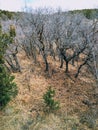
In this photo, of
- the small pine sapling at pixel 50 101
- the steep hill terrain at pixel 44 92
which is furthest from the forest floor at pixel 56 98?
the small pine sapling at pixel 50 101

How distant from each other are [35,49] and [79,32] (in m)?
5.98

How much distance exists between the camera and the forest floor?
2456 centimetres

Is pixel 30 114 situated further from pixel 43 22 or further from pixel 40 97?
pixel 43 22

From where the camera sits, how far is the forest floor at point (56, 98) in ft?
80.6

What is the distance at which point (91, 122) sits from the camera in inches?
993

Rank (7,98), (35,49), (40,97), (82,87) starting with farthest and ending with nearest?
(35,49) → (82,87) → (40,97) → (7,98)

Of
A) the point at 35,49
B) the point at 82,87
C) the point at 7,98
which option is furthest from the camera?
the point at 35,49

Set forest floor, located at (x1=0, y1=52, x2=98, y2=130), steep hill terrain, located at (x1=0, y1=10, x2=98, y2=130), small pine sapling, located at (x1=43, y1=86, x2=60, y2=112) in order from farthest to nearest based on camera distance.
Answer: small pine sapling, located at (x1=43, y1=86, x2=60, y2=112) < steep hill terrain, located at (x1=0, y1=10, x2=98, y2=130) < forest floor, located at (x1=0, y1=52, x2=98, y2=130)

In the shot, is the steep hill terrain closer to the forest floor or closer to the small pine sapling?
the forest floor

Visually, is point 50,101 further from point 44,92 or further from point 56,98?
point 44,92

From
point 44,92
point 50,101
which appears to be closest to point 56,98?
point 44,92

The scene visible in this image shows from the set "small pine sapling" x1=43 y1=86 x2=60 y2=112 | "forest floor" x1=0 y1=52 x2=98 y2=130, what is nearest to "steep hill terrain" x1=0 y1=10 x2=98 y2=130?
"forest floor" x1=0 y1=52 x2=98 y2=130

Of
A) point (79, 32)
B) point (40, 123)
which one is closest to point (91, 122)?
point (40, 123)

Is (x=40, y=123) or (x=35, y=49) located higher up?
(x=35, y=49)
